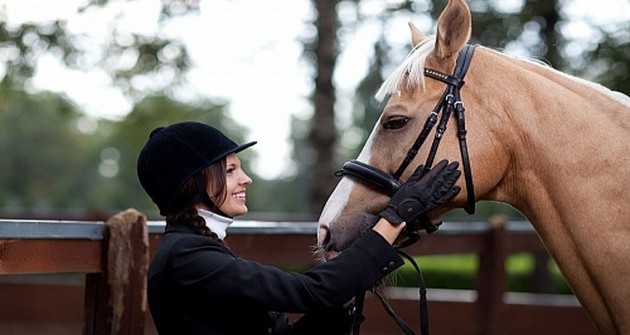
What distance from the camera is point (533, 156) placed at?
9.18ft

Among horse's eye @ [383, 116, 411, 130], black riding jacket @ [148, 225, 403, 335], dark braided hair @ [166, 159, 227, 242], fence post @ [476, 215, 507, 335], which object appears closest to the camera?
black riding jacket @ [148, 225, 403, 335]

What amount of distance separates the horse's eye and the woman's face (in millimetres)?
515

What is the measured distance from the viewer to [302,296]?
237 centimetres

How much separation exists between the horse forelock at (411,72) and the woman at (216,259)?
1.24ft

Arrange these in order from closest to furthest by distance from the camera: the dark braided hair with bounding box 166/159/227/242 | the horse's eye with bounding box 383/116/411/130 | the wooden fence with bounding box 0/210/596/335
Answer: the dark braided hair with bounding box 166/159/227/242 < the horse's eye with bounding box 383/116/411/130 < the wooden fence with bounding box 0/210/596/335

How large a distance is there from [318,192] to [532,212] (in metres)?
6.31

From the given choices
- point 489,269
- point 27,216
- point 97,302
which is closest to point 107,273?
point 97,302

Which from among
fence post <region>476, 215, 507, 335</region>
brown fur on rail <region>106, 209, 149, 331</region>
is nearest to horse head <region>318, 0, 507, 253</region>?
brown fur on rail <region>106, 209, 149, 331</region>

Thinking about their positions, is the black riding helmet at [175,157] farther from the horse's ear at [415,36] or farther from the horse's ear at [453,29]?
the horse's ear at [415,36]

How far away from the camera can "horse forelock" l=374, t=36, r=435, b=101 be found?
279 cm

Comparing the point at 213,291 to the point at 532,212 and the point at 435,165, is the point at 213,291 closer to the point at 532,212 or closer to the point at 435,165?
the point at 435,165

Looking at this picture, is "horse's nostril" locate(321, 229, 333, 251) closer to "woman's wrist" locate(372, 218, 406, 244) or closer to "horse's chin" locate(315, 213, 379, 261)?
"horse's chin" locate(315, 213, 379, 261)

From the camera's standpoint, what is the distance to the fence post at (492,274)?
257 inches

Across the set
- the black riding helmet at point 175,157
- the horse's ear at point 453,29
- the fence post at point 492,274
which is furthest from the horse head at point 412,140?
the fence post at point 492,274
